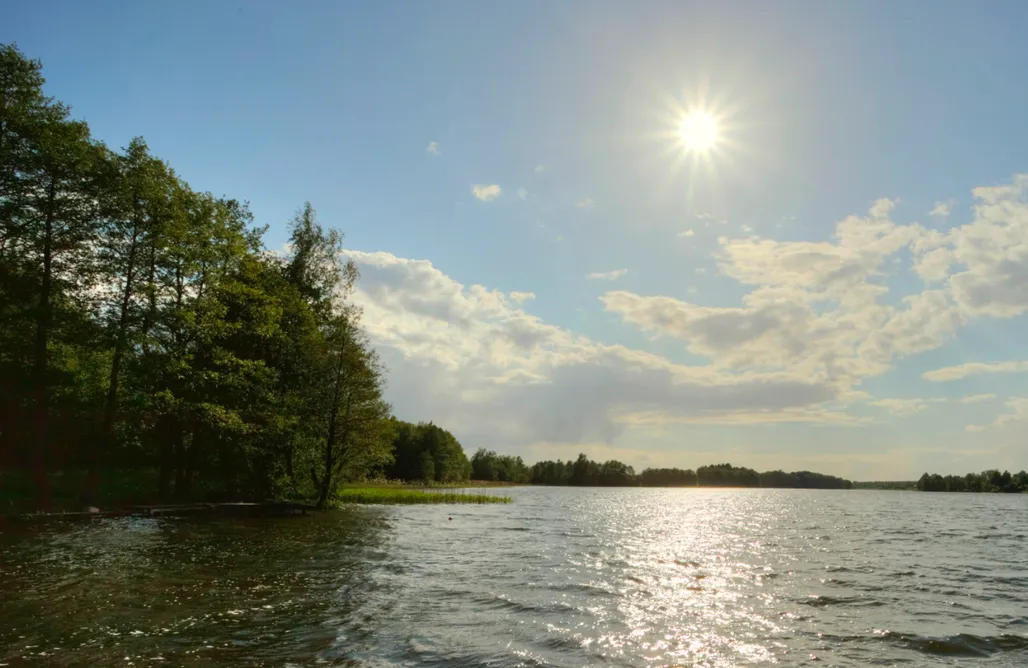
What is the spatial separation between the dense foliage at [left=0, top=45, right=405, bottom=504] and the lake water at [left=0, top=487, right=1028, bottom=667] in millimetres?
10258

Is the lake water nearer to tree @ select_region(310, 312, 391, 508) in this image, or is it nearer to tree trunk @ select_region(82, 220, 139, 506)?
tree trunk @ select_region(82, 220, 139, 506)

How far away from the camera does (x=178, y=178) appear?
140ft

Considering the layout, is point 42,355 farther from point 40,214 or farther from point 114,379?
point 40,214

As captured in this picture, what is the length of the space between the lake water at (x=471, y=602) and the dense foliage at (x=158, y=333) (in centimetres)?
1026

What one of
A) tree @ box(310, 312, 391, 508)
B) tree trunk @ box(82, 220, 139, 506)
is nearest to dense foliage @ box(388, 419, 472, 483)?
tree @ box(310, 312, 391, 508)

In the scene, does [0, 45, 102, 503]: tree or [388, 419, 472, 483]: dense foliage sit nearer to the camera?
[0, 45, 102, 503]: tree

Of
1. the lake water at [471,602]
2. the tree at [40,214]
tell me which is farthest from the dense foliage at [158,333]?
the lake water at [471,602]

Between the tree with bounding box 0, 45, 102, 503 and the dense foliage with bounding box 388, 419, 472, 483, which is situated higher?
the tree with bounding box 0, 45, 102, 503

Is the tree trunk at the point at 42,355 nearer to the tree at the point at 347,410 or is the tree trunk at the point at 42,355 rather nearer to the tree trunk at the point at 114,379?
the tree trunk at the point at 114,379

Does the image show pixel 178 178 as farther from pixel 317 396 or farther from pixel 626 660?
pixel 626 660

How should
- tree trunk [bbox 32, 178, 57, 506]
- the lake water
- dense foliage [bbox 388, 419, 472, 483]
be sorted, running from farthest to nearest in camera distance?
dense foliage [bbox 388, 419, 472, 483] < tree trunk [bbox 32, 178, 57, 506] < the lake water

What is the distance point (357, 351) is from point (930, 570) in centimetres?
4139

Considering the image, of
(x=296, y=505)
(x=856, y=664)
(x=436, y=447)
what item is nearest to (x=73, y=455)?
(x=296, y=505)

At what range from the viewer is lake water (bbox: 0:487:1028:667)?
13484 millimetres
